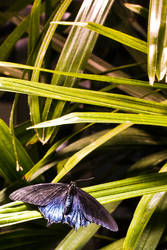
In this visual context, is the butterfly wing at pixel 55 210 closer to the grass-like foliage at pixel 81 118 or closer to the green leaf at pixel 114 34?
the grass-like foliage at pixel 81 118

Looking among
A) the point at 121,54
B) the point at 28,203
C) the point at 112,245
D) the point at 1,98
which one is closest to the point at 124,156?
the point at 121,54

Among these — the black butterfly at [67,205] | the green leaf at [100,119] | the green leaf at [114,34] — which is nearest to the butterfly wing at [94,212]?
the black butterfly at [67,205]

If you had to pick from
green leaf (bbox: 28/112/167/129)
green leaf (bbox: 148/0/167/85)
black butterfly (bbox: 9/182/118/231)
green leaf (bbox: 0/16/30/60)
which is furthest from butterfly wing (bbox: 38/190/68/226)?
green leaf (bbox: 0/16/30/60)

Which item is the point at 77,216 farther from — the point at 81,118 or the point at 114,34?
the point at 114,34

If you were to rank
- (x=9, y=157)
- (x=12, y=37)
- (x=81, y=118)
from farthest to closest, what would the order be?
(x=12, y=37) → (x=9, y=157) → (x=81, y=118)

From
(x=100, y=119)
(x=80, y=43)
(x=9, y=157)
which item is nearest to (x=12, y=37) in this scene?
(x=80, y=43)
